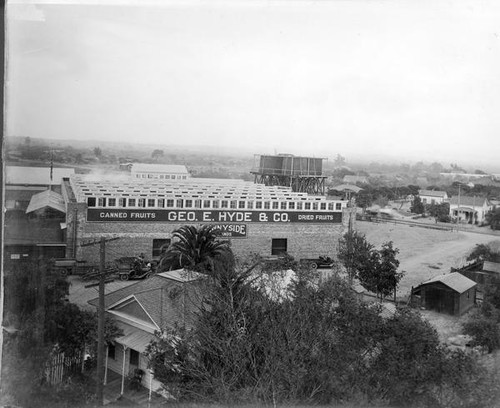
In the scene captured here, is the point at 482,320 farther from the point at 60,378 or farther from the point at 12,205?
the point at 12,205

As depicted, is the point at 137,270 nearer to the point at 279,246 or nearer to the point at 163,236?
the point at 163,236

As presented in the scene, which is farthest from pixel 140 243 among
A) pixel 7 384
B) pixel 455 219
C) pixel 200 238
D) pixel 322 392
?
pixel 455 219

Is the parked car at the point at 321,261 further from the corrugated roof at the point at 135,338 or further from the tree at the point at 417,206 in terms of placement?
the corrugated roof at the point at 135,338

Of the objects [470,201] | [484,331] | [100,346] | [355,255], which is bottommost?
[100,346]

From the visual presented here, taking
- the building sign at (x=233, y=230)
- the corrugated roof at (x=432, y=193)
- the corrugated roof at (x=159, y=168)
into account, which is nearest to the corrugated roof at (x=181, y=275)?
the building sign at (x=233, y=230)

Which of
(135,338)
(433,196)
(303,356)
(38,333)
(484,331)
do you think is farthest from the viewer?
(433,196)

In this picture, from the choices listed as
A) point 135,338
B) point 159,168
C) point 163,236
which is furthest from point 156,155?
point 135,338
